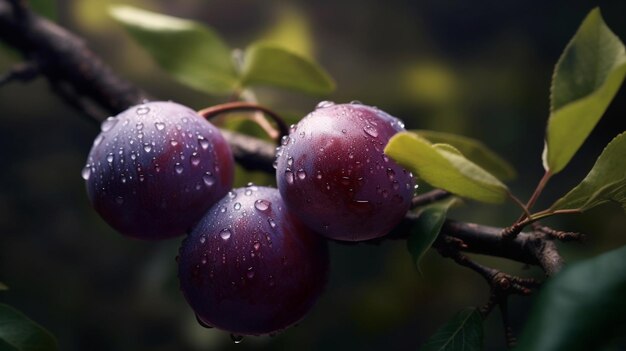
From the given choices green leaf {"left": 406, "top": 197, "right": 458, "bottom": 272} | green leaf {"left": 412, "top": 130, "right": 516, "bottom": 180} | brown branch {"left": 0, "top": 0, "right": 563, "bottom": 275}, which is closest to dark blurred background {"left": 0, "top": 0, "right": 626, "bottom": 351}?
brown branch {"left": 0, "top": 0, "right": 563, "bottom": 275}

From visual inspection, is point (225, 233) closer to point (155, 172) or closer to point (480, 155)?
point (155, 172)

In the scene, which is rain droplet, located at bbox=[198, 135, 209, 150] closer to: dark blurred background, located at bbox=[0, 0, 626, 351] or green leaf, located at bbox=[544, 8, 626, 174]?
green leaf, located at bbox=[544, 8, 626, 174]

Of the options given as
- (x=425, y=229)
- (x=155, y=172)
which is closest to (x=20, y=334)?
(x=155, y=172)

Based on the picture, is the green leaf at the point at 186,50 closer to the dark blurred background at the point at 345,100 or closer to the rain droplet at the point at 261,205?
the rain droplet at the point at 261,205

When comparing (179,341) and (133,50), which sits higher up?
(133,50)

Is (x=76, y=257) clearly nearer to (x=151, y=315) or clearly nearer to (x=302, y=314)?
(x=151, y=315)

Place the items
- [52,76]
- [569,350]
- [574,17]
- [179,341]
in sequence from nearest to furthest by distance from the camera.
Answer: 1. [569,350]
2. [52,76]
3. [179,341]
4. [574,17]

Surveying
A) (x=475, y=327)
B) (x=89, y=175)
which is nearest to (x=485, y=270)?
(x=475, y=327)

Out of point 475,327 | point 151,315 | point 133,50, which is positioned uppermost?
point 475,327
